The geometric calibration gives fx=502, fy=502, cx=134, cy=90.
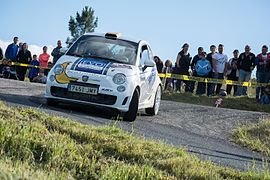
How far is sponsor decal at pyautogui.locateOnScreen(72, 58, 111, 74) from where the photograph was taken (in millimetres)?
9750

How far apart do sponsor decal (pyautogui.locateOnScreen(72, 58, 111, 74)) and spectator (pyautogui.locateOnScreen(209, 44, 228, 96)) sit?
29.5ft

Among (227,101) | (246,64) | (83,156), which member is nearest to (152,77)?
(83,156)

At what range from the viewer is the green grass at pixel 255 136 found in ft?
31.4

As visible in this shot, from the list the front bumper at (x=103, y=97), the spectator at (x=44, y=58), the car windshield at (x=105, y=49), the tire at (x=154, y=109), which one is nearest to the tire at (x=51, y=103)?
the front bumper at (x=103, y=97)

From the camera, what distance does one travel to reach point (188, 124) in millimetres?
11273

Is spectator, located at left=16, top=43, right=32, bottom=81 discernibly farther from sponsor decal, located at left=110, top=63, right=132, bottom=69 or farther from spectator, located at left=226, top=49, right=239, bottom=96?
sponsor decal, located at left=110, top=63, right=132, bottom=69

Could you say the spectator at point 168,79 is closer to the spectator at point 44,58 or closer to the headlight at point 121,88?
the spectator at point 44,58

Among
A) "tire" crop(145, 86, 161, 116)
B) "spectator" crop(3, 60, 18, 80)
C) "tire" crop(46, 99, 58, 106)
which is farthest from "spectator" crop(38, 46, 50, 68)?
"tire" crop(46, 99, 58, 106)

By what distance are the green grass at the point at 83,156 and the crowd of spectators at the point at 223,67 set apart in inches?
465

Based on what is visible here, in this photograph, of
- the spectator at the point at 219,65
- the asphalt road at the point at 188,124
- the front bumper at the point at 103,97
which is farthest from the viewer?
the spectator at the point at 219,65

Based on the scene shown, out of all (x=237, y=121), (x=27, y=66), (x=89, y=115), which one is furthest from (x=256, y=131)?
(x=27, y=66)

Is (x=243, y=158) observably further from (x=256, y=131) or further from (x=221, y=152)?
(x=256, y=131)

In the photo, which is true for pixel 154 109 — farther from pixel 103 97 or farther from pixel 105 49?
pixel 103 97

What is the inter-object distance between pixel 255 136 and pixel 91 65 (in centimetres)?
364
